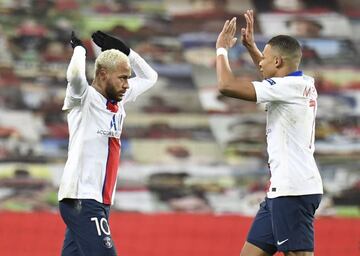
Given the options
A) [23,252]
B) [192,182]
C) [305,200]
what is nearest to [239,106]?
[192,182]

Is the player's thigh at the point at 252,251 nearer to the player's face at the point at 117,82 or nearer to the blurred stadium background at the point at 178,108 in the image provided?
the player's face at the point at 117,82

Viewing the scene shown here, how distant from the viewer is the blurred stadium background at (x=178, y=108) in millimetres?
11266

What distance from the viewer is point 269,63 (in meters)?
5.41

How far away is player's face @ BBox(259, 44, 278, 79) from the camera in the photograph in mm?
5398

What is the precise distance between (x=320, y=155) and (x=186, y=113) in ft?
6.02

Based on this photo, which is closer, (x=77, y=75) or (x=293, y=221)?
(x=77, y=75)

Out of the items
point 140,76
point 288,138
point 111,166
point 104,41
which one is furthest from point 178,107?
point 111,166

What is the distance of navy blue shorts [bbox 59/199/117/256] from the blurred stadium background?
16.1 feet

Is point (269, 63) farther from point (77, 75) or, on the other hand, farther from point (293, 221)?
point (77, 75)

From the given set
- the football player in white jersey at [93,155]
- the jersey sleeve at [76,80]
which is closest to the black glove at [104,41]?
the football player in white jersey at [93,155]

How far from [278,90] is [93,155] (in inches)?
43.3

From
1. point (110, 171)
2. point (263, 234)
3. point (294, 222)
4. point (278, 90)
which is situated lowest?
point (263, 234)

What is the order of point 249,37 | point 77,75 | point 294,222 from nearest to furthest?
1. point 77,75
2. point 294,222
3. point 249,37

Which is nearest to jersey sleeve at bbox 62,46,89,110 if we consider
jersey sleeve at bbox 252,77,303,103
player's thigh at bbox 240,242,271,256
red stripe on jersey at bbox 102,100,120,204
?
red stripe on jersey at bbox 102,100,120,204
